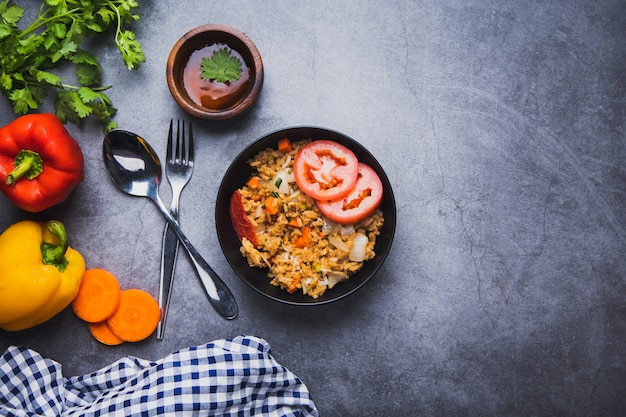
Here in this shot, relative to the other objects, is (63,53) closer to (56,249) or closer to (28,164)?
(28,164)

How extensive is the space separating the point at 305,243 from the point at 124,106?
1.08 metres

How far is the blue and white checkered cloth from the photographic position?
260 centimetres

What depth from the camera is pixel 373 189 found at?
2584 mm

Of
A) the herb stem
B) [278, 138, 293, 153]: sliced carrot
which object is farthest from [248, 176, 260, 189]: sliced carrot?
the herb stem

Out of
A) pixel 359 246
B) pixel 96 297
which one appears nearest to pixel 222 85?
pixel 359 246

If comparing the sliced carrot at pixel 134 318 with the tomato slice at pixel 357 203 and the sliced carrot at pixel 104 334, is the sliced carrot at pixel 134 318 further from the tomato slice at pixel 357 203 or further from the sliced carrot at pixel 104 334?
the tomato slice at pixel 357 203

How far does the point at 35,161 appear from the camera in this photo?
2.54 meters

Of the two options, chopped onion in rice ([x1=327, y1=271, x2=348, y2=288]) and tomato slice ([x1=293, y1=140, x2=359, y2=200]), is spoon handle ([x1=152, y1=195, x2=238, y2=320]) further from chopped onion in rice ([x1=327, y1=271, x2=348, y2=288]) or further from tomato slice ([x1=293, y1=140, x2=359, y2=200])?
tomato slice ([x1=293, y1=140, x2=359, y2=200])

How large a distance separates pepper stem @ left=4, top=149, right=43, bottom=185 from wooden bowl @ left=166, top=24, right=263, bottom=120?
25.4 inches

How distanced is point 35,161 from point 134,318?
0.82m

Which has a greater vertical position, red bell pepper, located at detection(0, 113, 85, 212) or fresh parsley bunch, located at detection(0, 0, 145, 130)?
fresh parsley bunch, located at detection(0, 0, 145, 130)

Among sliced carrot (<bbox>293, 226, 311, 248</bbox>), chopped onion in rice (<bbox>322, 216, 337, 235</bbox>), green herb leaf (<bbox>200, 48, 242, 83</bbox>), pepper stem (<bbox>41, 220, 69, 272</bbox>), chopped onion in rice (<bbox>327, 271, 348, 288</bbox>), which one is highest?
green herb leaf (<bbox>200, 48, 242, 83</bbox>)

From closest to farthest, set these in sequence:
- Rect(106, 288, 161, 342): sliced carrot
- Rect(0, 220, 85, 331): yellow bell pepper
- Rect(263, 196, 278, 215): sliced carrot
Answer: Rect(0, 220, 85, 331): yellow bell pepper < Rect(263, 196, 278, 215): sliced carrot < Rect(106, 288, 161, 342): sliced carrot

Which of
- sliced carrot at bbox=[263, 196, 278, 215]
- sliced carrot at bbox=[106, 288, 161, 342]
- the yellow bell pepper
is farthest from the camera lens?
sliced carrot at bbox=[106, 288, 161, 342]
